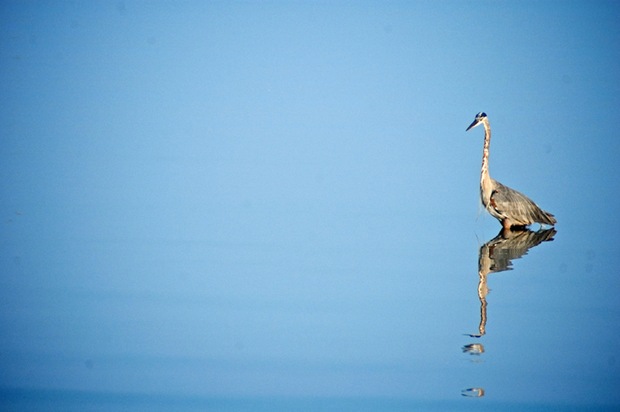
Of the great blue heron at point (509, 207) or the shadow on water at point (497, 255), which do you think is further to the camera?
the great blue heron at point (509, 207)

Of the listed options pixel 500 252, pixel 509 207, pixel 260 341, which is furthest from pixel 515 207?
pixel 260 341

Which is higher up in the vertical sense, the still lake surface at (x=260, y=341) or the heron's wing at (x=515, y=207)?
the heron's wing at (x=515, y=207)

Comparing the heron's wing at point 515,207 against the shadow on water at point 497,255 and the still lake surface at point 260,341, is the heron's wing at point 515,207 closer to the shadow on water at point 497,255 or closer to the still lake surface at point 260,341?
the shadow on water at point 497,255

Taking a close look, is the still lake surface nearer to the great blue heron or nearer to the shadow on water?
the shadow on water

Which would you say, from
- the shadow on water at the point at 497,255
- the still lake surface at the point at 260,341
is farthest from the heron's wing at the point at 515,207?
the still lake surface at the point at 260,341

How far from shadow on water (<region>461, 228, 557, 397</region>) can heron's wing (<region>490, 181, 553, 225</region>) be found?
0.18 meters

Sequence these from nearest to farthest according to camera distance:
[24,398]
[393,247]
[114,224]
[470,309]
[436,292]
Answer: [24,398] < [470,309] < [436,292] < [393,247] < [114,224]

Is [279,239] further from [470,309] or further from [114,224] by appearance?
[470,309]

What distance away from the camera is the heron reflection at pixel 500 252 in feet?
23.1

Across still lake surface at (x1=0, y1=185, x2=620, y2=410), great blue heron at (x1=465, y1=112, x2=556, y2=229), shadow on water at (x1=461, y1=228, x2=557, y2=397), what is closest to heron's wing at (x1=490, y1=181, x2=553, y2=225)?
great blue heron at (x1=465, y1=112, x2=556, y2=229)

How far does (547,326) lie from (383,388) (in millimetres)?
1923

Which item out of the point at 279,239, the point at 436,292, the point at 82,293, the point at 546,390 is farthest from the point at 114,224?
the point at 546,390

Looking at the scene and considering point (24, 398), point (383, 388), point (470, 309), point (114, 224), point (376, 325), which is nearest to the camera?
point (24, 398)

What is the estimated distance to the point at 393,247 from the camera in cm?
1016
